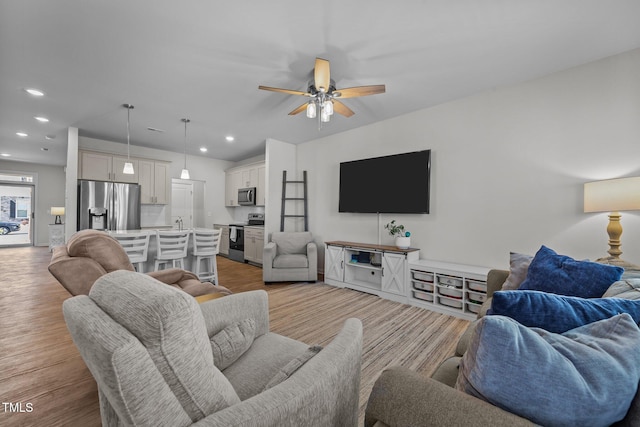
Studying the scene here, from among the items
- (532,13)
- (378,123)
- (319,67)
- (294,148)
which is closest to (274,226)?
(294,148)

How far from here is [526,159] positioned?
2.88m

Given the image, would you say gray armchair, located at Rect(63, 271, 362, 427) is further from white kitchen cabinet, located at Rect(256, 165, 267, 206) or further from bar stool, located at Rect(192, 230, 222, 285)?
white kitchen cabinet, located at Rect(256, 165, 267, 206)

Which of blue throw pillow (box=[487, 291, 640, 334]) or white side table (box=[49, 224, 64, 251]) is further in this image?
white side table (box=[49, 224, 64, 251])

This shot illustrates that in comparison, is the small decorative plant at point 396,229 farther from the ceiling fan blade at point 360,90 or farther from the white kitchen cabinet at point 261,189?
the white kitchen cabinet at point 261,189

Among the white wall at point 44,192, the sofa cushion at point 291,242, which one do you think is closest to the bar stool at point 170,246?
the sofa cushion at point 291,242

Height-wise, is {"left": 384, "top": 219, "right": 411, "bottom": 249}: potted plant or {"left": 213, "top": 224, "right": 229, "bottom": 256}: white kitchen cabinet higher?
{"left": 384, "top": 219, "right": 411, "bottom": 249}: potted plant

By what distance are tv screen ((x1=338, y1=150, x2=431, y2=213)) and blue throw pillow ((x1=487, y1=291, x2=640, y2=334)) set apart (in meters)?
2.74

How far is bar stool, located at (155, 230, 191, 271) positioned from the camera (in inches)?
134

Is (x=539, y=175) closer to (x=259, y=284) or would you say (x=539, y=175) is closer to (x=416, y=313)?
(x=416, y=313)

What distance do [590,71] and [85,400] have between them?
4923mm

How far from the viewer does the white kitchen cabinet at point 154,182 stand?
18.0ft

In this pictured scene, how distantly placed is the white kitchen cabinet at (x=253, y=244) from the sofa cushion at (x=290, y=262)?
1350 millimetres
